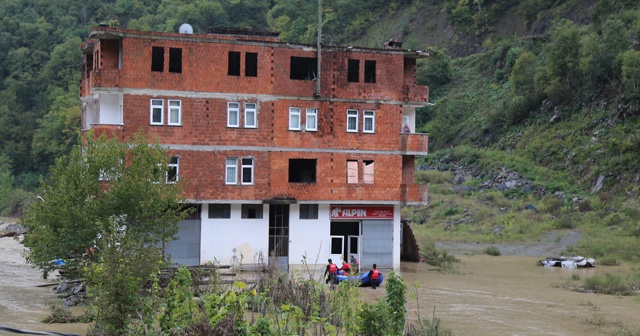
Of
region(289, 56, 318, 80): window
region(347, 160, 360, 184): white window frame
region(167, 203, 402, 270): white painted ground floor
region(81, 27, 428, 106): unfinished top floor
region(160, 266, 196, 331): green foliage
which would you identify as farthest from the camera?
region(289, 56, 318, 80): window

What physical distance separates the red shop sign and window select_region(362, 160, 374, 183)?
1372 millimetres

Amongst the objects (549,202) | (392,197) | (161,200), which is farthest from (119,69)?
(549,202)

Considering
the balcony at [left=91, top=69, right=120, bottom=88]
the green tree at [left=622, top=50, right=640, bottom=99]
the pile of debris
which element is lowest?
the pile of debris

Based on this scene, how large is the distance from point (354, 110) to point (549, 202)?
30.2 m

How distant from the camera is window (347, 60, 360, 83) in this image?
48.1 meters

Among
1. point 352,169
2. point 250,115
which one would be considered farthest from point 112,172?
point 352,169

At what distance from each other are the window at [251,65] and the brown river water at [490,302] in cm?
1207

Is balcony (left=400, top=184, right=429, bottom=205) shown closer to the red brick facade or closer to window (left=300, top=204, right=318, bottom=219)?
the red brick facade

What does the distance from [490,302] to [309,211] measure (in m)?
11.1

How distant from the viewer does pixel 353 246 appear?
4828 centimetres

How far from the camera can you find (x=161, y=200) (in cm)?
3769

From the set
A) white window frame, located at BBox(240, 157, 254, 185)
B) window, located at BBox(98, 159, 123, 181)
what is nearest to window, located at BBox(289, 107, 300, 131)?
white window frame, located at BBox(240, 157, 254, 185)

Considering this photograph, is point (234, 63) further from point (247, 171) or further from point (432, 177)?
point (432, 177)

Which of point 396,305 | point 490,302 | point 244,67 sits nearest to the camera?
point 396,305
